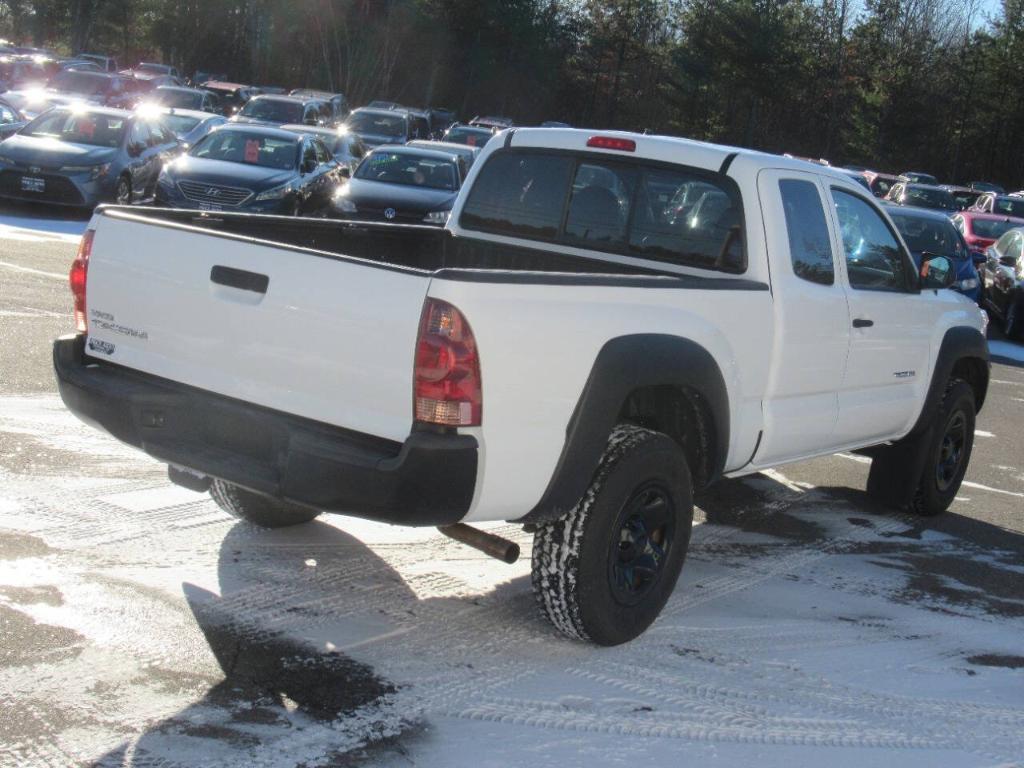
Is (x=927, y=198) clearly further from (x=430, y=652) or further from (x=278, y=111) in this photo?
(x=430, y=652)

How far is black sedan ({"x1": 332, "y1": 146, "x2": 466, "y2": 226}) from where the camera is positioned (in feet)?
61.3

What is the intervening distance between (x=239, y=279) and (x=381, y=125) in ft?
95.7

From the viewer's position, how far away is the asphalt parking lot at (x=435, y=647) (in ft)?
13.5

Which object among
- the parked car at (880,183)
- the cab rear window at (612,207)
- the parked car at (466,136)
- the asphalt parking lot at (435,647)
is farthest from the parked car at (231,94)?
the asphalt parking lot at (435,647)

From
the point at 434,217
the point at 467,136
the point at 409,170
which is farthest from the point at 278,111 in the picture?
the point at 434,217

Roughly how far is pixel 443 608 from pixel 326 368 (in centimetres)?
Answer: 135

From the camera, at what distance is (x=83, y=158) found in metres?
19.0

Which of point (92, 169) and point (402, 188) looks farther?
point (402, 188)

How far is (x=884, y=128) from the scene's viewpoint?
64062 millimetres

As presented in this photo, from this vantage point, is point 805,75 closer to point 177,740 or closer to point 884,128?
point 884,128

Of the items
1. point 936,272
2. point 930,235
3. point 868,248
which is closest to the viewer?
point 868,248

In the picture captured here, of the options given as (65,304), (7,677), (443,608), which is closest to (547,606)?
(443,608)

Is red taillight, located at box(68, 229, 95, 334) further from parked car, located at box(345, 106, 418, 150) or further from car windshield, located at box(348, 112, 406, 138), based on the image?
car windshield, located at box(348, 112, 406, 138)

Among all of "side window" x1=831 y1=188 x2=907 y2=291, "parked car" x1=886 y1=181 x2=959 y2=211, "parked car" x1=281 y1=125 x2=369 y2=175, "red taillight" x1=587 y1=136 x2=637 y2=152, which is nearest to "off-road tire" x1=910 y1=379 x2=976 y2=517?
"side window" x1=831 y1=188 x2=907 y2=291
